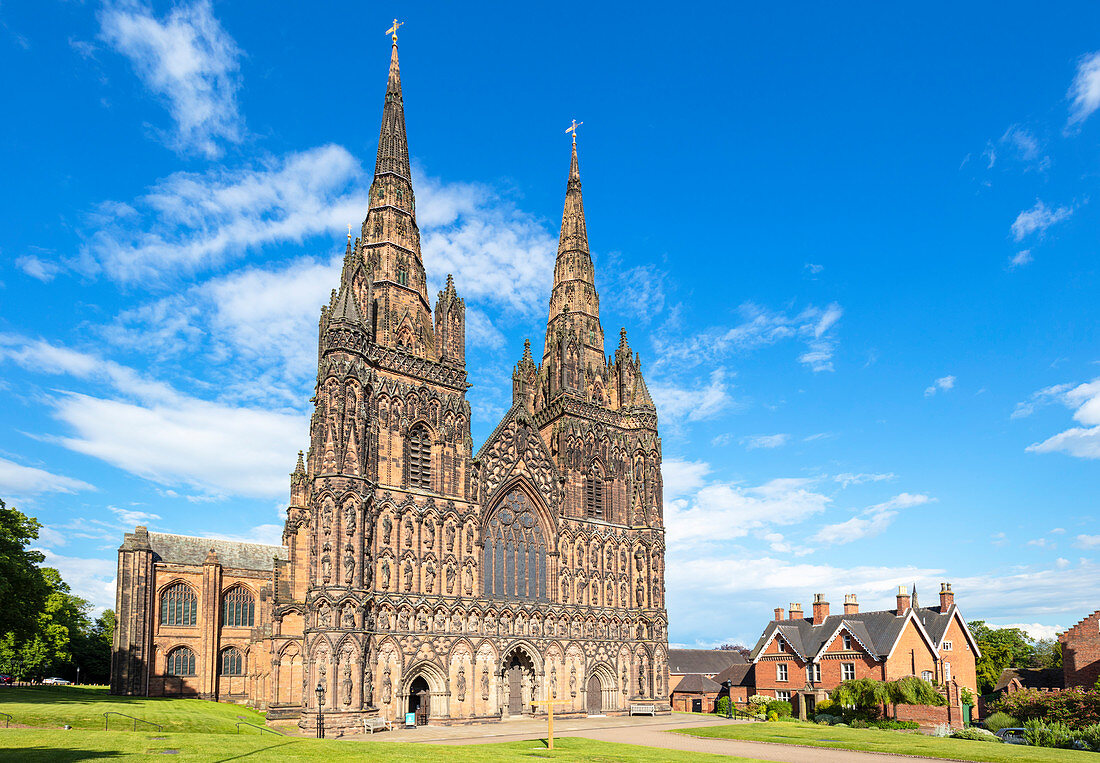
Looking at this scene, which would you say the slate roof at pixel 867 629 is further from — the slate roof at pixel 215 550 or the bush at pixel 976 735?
the slate roof at pixel 215 550

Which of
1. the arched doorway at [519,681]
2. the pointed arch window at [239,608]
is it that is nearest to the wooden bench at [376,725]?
the arched doorway at [519,681]

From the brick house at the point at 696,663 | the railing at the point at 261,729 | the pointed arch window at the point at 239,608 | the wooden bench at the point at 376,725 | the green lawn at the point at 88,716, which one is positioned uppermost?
the pointed arch window at the point at 239,608

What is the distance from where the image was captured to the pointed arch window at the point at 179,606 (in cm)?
6425

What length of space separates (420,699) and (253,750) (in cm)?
1911

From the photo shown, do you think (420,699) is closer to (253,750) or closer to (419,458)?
(419,458)

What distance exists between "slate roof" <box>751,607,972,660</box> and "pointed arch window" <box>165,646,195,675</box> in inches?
1809

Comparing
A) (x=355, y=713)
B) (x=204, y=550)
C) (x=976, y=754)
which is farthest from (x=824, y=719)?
(x=204, y=550)

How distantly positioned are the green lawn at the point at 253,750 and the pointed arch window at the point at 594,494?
24044 mm

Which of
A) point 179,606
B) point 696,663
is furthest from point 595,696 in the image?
point 179,606

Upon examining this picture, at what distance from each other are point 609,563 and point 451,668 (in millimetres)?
14438

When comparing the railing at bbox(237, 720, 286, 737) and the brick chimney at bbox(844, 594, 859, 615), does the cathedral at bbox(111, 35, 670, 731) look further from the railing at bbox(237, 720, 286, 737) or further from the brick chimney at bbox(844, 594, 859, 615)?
the brick chimney at bbox(844, 594, 859, 615)

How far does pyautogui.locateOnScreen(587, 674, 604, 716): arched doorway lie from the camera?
5303 centimetres

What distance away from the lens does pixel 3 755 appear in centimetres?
2188

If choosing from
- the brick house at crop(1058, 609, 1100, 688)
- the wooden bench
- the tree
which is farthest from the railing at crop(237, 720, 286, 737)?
the tree
